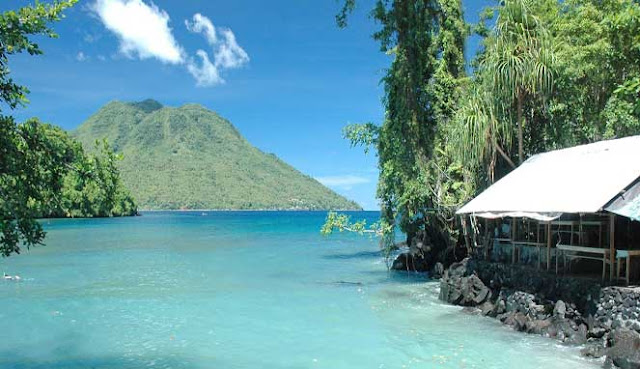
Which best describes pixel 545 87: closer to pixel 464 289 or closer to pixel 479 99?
pixel 479 99

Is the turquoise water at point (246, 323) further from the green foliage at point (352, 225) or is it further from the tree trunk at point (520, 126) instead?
the tree trunk at point (520, 126)

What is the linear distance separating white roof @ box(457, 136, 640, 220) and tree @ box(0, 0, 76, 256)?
33.2 feet

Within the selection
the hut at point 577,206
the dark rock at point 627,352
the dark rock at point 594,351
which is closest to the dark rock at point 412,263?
the hut at point 577,206

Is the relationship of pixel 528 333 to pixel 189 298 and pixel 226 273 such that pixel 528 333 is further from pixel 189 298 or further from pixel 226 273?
pixel 226 273

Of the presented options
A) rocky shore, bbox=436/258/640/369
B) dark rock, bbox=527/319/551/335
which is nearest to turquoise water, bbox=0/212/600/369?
dark rock, bbox=527/319/551/335

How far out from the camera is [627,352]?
9.70 metres

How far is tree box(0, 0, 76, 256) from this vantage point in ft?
16.9

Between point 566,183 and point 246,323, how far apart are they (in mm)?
9316

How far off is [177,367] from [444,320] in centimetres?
732

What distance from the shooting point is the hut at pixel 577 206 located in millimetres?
11577

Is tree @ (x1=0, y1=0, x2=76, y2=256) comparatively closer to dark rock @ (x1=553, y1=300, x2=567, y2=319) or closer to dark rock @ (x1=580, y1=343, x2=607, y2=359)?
dark rock @ (x1=580, y1=343, x2=607, y2=359)

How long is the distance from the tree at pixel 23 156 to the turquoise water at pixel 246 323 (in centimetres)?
651

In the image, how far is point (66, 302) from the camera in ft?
58.3

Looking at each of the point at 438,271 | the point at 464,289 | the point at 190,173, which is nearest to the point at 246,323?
the point at 464,289
